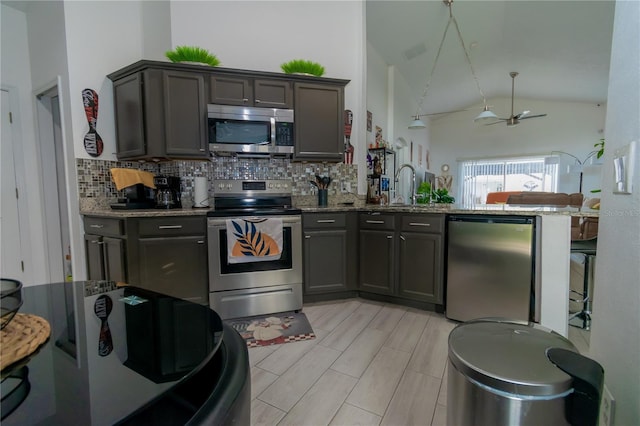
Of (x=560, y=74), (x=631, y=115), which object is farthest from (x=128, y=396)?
(x=560, y=74)

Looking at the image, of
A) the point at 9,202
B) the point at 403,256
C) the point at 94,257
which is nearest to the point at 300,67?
the point at 403,256

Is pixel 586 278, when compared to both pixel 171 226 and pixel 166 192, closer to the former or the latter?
pixel 171 226

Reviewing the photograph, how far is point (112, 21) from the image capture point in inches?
113

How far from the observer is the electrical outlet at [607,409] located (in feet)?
2.46

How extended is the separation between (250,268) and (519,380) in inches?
84.9

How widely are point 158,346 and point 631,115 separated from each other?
3.90 ft

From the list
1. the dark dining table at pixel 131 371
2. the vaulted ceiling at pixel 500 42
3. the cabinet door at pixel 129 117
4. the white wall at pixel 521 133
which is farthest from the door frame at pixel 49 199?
the white wall at pixel 521 133

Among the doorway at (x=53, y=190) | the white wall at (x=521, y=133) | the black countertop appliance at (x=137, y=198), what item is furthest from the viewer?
the white wall at (x=521, y=133)

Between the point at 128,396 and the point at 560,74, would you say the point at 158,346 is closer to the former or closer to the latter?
the point at 128,396

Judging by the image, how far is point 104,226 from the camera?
8.09 feet

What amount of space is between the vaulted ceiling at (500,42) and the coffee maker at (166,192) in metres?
3.22

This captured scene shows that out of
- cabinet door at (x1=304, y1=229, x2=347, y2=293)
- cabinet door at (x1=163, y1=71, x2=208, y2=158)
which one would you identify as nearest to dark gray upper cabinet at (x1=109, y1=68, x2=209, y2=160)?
cabinet door at (x1=163, y1=71, x2=208, y2=158)

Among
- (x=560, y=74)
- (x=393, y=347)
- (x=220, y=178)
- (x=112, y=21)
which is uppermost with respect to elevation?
(x=560, y=74)

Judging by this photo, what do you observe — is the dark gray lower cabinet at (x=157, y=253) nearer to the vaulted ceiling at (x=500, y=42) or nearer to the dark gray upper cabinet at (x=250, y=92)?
the dark gray upper cabinet at (x=250, y=92)
